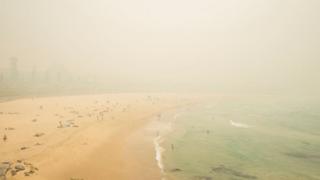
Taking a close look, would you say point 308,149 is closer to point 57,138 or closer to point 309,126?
point 309,126

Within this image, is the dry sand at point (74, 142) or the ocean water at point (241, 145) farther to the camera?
the ocean water at point (241, 145)

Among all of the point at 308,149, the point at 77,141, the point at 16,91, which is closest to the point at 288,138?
the point at 308,149

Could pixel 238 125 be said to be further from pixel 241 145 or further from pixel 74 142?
pixel 74 142

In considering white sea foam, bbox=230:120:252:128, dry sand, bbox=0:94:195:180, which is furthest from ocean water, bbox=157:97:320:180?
dry sand, bbox=0:94:195:180

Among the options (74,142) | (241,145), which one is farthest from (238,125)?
(74,142)

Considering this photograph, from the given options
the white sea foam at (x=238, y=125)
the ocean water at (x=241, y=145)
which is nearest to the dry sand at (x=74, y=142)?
the ocean water at (x=241, y=145)

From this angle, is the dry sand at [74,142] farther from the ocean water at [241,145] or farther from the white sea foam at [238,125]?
the white sea foam at [238,125]
